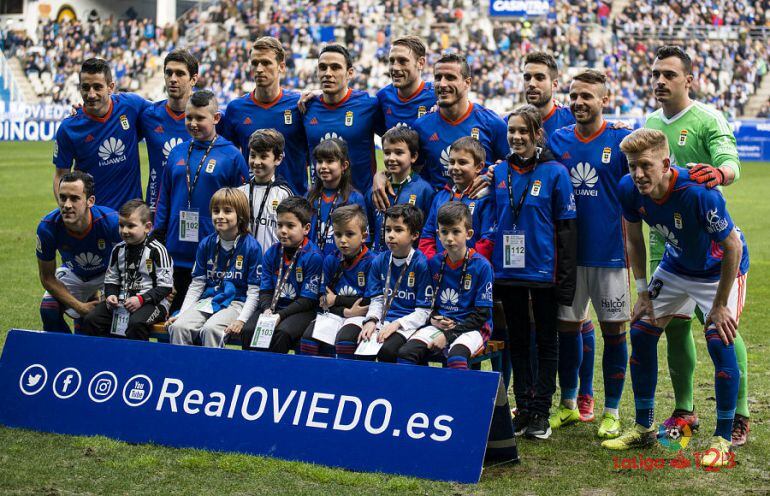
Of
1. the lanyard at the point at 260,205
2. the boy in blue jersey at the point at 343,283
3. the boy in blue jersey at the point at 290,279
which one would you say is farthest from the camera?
the lanyard at the point at 260,205

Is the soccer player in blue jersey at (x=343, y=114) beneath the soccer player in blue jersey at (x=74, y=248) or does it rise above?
A: above

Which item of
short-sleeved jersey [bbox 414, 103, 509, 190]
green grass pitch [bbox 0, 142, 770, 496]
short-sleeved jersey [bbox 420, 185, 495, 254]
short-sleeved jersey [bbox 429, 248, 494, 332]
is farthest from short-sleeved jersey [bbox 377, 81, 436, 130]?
green grass pitch [bbox 0, 142, 770, 496]

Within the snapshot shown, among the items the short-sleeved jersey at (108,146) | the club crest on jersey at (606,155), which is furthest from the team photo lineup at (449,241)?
the short-sleeved jersey at (108,146)

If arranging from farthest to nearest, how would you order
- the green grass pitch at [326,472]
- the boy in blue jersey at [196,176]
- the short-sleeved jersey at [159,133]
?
the short-sleeved jersey at [159,133] → the boy in blue jersey at [196,176] → the green grass pitch at [326,472]

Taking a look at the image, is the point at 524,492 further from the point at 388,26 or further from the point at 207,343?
the point at 388,26

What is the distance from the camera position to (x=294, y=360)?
19.8ft

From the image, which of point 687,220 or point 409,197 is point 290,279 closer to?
point 409,197

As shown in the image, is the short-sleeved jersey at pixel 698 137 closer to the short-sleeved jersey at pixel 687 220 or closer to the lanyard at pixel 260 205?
the short-sleeved jersey at pixel 687 220

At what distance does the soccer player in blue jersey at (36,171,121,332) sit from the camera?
24.0 feet

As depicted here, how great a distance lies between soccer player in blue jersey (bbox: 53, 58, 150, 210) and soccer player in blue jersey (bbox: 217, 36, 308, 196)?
771 millimetres

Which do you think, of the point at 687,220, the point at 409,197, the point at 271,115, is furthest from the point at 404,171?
the point at 687,220

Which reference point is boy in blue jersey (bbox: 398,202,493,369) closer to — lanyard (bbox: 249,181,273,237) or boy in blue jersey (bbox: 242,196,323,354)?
boy in blue jersey (bbox: 242,196,323,354)

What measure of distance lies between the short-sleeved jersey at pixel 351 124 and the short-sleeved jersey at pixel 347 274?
109cm

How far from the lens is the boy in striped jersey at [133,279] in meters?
7.22
